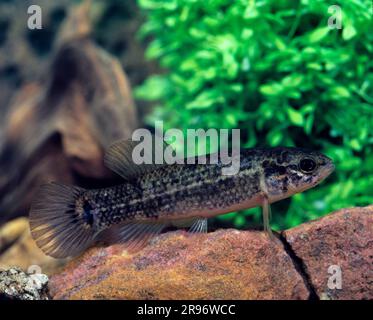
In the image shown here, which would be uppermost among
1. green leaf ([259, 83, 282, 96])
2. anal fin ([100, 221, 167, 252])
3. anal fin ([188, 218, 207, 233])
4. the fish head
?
green leaf ([259, 83, 282, 96])

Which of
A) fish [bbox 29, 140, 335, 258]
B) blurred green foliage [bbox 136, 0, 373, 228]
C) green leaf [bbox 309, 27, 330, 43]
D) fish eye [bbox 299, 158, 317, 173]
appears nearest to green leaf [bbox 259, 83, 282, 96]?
blurred green foliage [bbox 136, 0, 373, 228]

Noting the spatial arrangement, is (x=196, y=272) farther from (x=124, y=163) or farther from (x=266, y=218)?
(x=124, y=163)

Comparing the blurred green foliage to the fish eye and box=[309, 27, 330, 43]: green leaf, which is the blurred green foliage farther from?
the fish eye

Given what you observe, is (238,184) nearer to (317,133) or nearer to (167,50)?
(317,133)


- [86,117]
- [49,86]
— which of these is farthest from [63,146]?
[49,86]

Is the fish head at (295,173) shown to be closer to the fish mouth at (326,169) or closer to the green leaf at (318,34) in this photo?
the fish mouth at (326,169)
